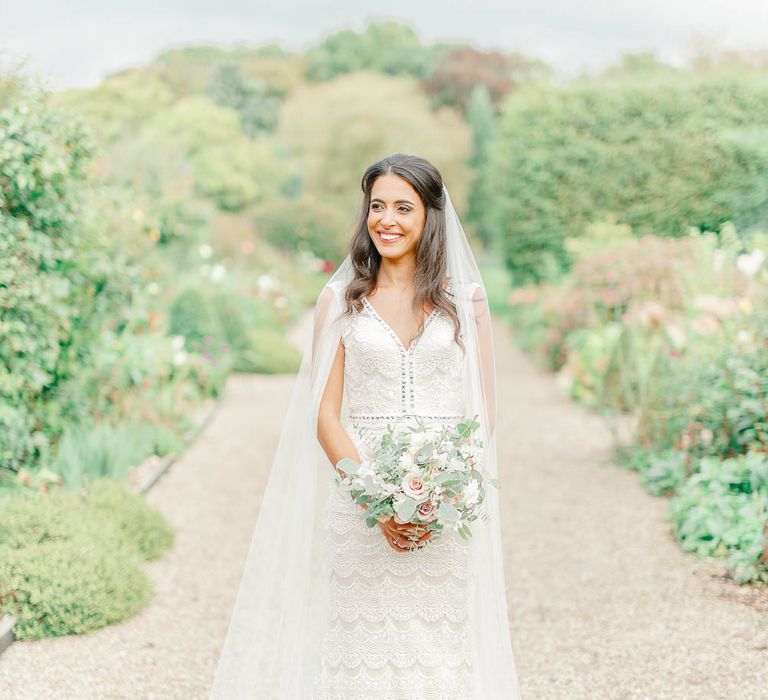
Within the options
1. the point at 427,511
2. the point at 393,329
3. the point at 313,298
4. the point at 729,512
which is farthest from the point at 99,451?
the point at 313,298

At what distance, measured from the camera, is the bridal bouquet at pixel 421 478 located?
2.64 meters

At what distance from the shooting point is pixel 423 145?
40.9m

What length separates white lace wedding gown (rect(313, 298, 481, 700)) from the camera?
296 centimetres

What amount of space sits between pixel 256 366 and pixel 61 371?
750 cm

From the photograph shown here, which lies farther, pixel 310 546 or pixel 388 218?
pixel 310 546

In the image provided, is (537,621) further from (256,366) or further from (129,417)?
(256,366)

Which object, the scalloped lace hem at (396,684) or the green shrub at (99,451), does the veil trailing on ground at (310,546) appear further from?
the green shrub at (99,451)

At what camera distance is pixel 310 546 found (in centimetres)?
334

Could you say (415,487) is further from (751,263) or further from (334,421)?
(751,263)

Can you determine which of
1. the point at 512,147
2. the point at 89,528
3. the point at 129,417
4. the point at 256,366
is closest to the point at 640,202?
the point at 512,147

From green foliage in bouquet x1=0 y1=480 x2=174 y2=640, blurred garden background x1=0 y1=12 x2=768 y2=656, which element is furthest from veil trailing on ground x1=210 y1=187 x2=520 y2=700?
green foliage in bouquet x1=0 y1=480 x2=174 y2=640

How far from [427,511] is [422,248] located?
85 centimetres

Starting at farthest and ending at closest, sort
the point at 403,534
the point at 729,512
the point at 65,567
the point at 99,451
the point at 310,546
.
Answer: the point at 99,451 < the point at 729,512 < the point at 65,567 < the point at 310,546 < the point at 403,534

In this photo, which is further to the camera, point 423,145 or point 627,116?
point 423,145
